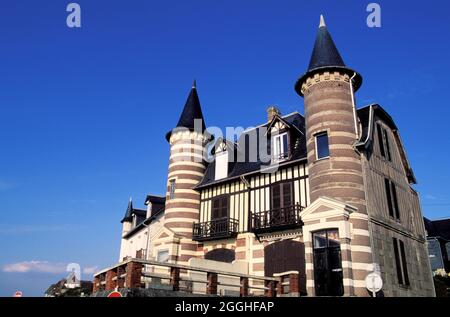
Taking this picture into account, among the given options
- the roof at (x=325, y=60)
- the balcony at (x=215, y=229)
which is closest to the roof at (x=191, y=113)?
the balcony at (x=215, y=229)

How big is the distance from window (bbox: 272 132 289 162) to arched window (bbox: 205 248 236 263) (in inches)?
200

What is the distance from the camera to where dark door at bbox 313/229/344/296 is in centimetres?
1309

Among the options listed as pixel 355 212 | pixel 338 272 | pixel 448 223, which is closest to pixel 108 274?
pixel 338 272

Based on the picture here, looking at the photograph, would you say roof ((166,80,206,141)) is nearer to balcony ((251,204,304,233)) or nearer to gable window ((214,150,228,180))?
gable window ((214,150,228,180))

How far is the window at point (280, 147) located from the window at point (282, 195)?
1.38 meters

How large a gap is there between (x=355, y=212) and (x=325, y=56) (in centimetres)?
718

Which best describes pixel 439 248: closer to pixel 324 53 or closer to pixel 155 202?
pixel 324 53

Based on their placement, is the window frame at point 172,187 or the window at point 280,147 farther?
the window frame at point 172,187

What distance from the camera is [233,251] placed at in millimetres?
18281

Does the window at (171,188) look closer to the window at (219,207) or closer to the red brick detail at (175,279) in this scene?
the window at (219,207)

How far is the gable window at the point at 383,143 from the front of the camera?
17.1 m

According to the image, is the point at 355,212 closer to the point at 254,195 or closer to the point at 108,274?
the point at 254,195

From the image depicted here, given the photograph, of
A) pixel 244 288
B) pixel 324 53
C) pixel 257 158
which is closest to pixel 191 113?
pixel 257 158

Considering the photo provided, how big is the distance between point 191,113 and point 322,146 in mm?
10115
